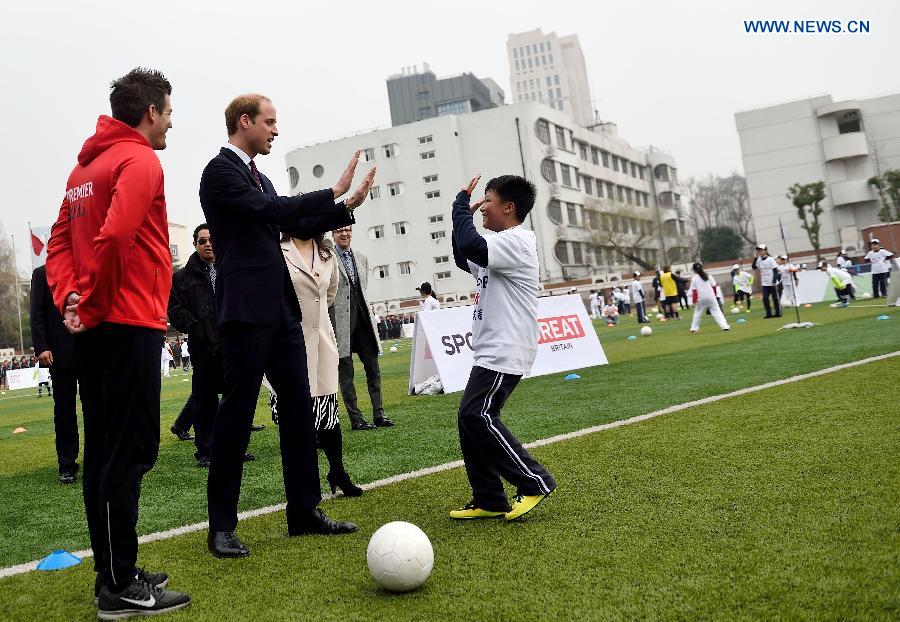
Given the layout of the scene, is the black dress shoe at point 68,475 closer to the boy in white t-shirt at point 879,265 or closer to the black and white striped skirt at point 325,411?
the black and white striped skirt at point 325,411

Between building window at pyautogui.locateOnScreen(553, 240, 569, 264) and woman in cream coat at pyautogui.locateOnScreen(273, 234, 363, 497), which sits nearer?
woman in cream coat at pyautogui.locateOnScreen(273, 234, 363, 497)

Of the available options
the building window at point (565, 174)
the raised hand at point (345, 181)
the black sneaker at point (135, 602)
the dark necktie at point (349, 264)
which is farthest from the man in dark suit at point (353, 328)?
the building window at point (565, 174)

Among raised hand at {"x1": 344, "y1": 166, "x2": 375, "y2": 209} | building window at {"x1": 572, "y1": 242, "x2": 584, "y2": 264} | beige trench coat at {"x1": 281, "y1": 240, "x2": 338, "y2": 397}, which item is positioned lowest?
beige trench coat at {"x1": 281, "y1": 240, "x2": 338, "y2": 397}

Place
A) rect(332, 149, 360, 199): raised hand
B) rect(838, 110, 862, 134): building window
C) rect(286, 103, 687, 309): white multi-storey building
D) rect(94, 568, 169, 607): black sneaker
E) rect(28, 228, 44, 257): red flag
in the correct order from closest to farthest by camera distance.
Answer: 1. rect(94, 568, 169, 607): black sneaker
2. rect(332, 149, 360, 199): raised hand
3. rect(28, 228, 44, 257): red flag
4. rect(838, 110, 862, 134): building window
5. rect(286, 103, 687, 309): white multi-storey building

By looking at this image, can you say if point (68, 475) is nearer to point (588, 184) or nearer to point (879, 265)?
point (879, 265)

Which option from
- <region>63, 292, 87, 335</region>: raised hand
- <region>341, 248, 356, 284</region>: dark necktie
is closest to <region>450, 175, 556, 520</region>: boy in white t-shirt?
<region>63, 292, 87, 335</region>: raised hand

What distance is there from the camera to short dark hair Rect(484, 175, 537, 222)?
4.52 metres

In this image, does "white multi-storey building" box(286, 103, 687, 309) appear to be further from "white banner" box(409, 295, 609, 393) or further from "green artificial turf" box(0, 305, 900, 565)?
"green artificial turf" box(0, 305, 900, 565)

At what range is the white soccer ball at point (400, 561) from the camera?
3100 millimetres

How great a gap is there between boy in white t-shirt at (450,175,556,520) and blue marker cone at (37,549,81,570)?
2.01m

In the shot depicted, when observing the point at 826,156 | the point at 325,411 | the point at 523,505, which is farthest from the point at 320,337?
the point at 826,156

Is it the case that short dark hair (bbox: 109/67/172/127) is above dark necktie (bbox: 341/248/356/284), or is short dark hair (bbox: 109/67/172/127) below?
above

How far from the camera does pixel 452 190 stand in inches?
2899

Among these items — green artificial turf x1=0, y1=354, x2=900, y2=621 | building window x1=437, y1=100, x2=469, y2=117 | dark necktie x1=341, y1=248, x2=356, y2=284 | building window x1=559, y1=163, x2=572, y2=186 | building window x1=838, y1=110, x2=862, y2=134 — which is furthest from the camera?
building window x1=437, y1=100, x2=469, y2=117
